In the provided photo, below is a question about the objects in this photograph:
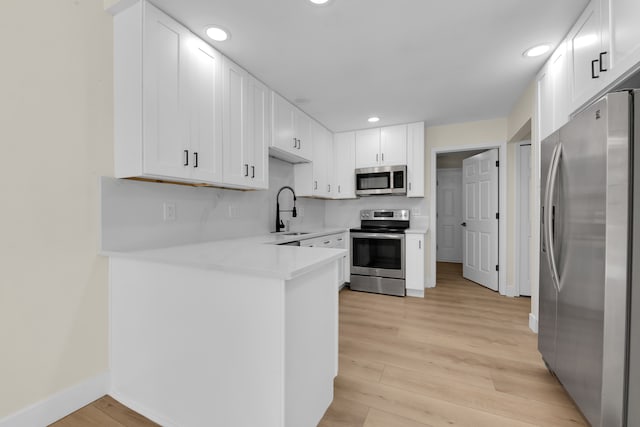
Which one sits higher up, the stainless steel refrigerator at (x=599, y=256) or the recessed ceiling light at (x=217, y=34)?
the recessed ceiling light at (x=217, y=34)

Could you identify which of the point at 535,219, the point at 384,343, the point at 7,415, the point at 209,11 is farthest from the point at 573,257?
the point at 7,415

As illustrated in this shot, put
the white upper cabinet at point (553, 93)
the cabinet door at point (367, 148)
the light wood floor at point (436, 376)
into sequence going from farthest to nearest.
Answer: the cabinet door at point (367, 148), the white upper cabinet at point (553, 93), the light wood floor at point (436, 376)

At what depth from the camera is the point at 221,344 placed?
1.26m

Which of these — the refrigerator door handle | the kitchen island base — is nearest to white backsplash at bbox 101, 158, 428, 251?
the kitchen island base

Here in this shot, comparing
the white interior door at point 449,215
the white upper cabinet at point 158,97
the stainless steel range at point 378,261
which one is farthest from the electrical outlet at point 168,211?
the white interior door at point 449,215

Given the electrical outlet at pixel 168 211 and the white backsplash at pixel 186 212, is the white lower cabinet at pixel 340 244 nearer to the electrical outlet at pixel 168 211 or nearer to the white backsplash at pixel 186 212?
the white backsplash at pixel 186 212

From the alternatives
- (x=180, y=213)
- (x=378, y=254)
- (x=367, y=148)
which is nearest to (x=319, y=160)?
(x=367, y=148)

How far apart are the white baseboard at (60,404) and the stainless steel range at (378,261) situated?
2.97 meters

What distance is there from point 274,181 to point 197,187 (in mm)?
1209

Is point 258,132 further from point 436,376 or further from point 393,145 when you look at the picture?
point 436,376

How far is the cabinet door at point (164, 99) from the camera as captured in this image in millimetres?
1643

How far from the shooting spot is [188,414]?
1367 millimetres

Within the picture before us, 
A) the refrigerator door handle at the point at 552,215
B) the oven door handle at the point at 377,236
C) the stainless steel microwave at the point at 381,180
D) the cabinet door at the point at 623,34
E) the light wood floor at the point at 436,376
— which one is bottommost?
the light wood floor at the point at 436,376

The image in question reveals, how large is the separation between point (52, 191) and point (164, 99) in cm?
81
